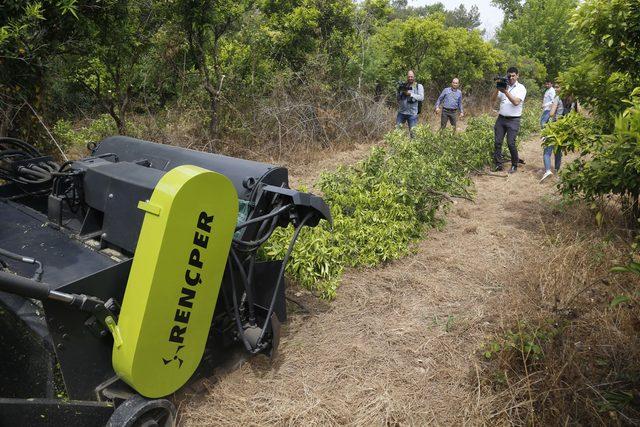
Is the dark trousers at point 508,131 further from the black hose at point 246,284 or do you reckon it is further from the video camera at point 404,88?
the black hose at point 246,284

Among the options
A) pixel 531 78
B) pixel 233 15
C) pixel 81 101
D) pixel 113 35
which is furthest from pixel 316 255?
pixel 531 78

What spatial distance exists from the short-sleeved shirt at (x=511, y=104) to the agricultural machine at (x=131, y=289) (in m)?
5.99

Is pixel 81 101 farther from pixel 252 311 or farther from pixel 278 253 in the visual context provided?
pixel 252 311

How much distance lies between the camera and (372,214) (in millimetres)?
4812

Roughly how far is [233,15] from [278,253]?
5632 millimetres

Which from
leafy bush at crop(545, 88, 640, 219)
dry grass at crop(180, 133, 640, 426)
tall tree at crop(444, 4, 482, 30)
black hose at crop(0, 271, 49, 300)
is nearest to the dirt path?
dry grass at crop(180, 133, 640, 426)

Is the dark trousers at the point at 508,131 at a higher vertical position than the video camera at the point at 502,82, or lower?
lower

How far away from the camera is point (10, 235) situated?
8.87 ft

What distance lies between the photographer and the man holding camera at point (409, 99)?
9.24 m

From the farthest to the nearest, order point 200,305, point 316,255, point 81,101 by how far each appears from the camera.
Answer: point 81,101
point 316,255
point 200,305

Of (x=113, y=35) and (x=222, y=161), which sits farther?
(x=113, y=35)

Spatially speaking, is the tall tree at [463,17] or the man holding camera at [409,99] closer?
the man holding camera at [409,99]

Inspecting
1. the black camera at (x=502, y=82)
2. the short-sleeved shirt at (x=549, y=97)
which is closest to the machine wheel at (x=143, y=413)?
the black camera at (x=502, y=82)

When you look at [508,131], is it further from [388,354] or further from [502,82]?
[388,354]
